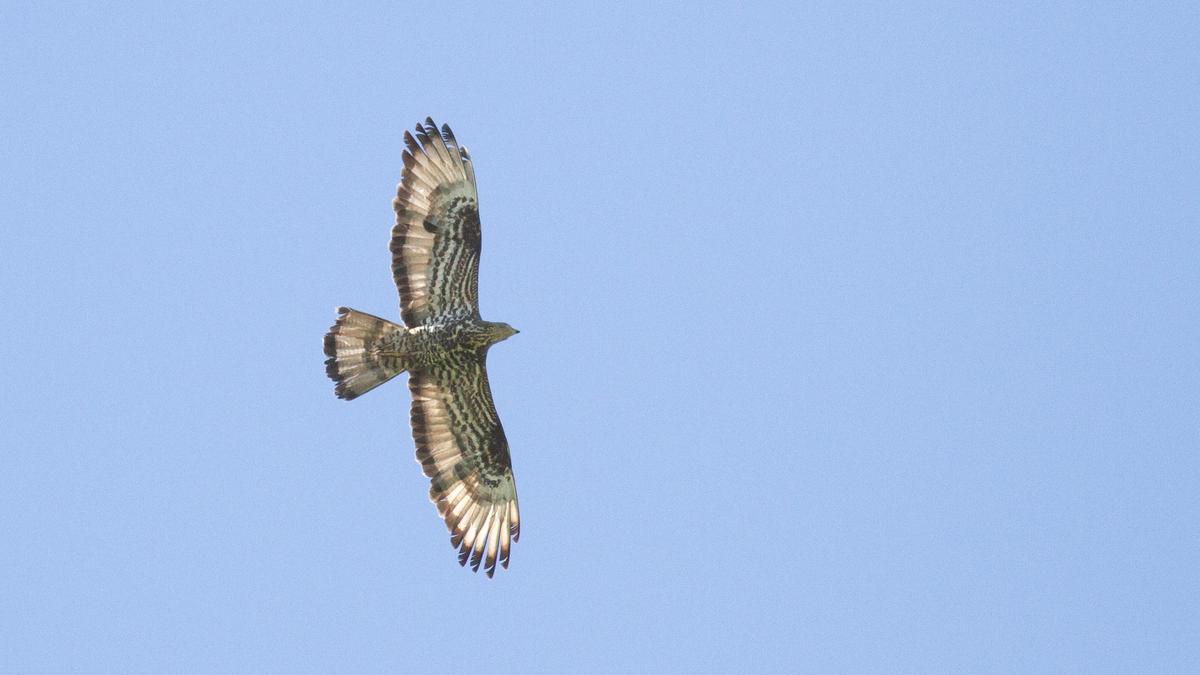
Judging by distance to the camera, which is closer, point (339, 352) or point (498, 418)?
point (339, 352)

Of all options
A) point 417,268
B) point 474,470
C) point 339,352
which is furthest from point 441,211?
point 474,470

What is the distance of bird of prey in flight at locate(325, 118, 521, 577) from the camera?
15977 millimetres

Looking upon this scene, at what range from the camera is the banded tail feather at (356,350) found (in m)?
15.9

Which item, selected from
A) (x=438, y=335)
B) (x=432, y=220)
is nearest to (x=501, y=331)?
(x=438, y=335)

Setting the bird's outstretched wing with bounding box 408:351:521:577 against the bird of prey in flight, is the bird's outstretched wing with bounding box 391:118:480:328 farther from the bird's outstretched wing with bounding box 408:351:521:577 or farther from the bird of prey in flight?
the bird's outstretched wing with bounding box 408:351:521:577

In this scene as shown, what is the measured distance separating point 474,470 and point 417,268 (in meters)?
2.32

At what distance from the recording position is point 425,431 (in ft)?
A: 55.3

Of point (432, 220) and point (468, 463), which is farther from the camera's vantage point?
point (468, 463)

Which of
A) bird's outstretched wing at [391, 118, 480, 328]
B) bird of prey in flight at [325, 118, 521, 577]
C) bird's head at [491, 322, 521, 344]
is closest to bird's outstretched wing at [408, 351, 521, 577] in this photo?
bird of prey in flight at [325, 118, 521, 577]

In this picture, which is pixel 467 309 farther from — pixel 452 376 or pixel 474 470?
pixel 474 470

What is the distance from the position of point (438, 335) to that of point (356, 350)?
83cm

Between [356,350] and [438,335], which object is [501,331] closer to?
[438,335]

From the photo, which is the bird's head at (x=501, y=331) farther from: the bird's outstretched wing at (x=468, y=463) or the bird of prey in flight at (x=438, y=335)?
the bird's outstretched wing at (x=468, y=463)

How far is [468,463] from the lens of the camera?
16984 mm
